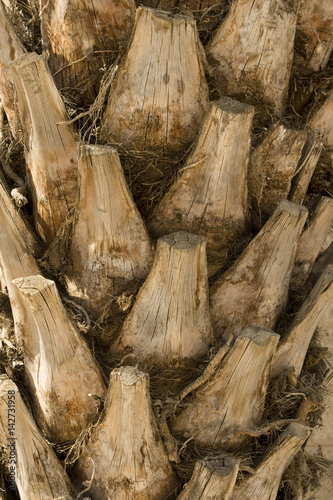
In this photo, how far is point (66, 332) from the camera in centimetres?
122

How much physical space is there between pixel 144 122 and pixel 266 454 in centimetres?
80

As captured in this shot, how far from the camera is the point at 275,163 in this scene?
1.35 m

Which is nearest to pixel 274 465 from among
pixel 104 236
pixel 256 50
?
pixel 104 236

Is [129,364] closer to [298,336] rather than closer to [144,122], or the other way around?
[298,336]

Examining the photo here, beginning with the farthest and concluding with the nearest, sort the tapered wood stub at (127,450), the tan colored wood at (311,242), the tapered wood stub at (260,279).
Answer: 1. the tan colored wood at (311,242)
2. the tapered wood stub at (260,279)
3. the tapered wood stub at (127,450)

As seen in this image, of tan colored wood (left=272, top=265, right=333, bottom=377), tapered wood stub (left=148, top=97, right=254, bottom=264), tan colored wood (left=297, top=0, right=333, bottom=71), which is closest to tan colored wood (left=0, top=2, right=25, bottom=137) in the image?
tapered wood stub (left=148, top=97, right=254, bottom=264)

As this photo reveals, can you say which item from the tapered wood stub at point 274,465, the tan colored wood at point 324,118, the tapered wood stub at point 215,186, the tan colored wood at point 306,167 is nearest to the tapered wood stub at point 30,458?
the tapered wood stub at point 274,465

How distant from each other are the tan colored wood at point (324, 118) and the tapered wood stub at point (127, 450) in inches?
29.7

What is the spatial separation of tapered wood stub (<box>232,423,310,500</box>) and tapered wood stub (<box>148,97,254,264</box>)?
45 cm

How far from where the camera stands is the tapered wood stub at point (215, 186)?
125 centimetres

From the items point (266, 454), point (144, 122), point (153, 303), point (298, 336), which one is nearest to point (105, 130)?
point (144, 122)

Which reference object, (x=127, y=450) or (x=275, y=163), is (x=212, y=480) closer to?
(x=127, y=450)

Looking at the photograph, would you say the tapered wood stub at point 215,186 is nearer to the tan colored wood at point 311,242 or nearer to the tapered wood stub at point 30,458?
the tan colored wood at point 311,242

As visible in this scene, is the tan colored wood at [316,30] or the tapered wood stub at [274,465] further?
the tan colored wood at [316,30]
